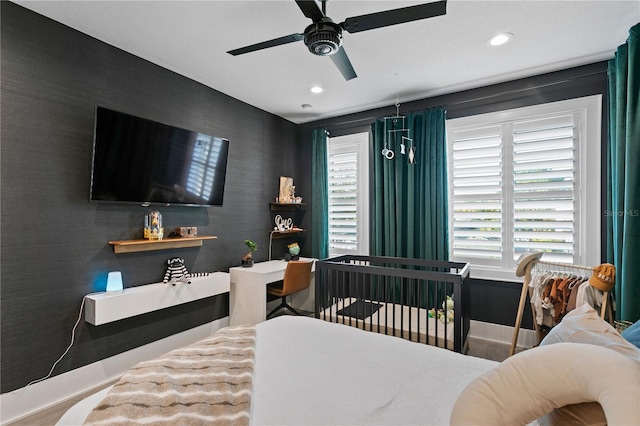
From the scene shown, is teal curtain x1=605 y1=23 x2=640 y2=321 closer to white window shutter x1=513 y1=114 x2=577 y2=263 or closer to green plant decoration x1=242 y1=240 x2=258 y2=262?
white window shutter x1=513 y1=114 x2=577 y2=263

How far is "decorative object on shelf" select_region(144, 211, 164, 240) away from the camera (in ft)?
9.12

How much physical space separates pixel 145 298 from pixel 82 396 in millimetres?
788

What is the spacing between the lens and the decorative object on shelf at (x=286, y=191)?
14.2 ft

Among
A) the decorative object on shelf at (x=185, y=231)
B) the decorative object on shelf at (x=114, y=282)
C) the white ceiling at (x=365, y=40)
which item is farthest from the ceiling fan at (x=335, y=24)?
the decorative object on shelf at (x=114, y=282)

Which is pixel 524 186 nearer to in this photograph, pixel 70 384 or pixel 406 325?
pixel 406 325

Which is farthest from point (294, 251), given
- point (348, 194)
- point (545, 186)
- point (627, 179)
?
point (627, 179)

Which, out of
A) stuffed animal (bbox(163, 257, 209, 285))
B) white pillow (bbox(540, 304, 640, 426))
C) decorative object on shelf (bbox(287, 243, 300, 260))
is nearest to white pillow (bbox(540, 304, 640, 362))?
white pillow (bbox(540, 304, 640, 426))

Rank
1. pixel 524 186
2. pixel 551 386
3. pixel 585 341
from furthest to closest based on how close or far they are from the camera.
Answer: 1. pixel 524 186
2. pixel 585 341
3. pixel 551 386

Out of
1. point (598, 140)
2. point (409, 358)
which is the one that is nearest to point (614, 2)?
point (598, 140)

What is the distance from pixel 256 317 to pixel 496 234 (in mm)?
2690

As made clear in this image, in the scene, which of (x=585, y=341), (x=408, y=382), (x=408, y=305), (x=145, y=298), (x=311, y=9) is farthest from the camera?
(x=408, y=305)

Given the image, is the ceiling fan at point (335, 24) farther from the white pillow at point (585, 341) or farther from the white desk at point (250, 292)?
the white desk at point (250, 292)

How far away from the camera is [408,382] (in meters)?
1.31

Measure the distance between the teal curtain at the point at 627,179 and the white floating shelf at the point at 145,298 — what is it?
3359 mm
